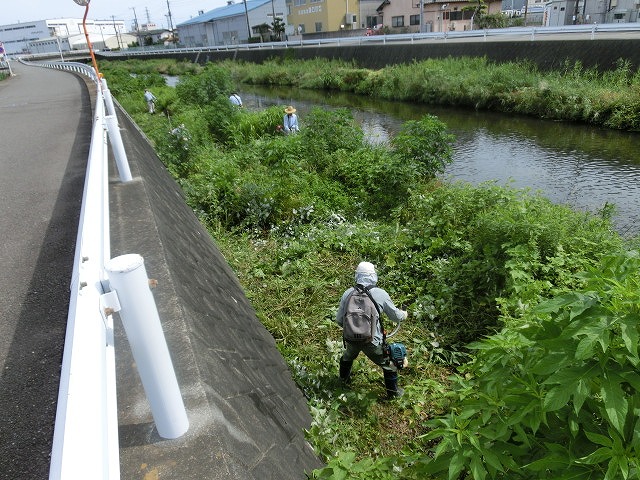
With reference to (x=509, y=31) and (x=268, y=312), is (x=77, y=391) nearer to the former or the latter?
(x=268, y=312)

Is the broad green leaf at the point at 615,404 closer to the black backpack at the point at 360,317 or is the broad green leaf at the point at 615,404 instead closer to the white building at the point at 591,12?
the black backpack at the point at 360,317

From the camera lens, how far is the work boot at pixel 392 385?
4422mm

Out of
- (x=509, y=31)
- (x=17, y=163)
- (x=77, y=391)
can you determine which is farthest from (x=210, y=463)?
(x=509, y=31)

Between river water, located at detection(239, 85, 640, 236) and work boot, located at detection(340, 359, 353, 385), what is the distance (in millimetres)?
3978

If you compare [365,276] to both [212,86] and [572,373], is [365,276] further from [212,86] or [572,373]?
[212,86]

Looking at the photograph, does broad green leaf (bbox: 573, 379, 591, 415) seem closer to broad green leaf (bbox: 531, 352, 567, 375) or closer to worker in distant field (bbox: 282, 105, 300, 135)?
broad green leaf (bbox: 531, 352, 567, 375)

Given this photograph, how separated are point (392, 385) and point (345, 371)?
1.56ft

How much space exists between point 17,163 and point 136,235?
5.49 m

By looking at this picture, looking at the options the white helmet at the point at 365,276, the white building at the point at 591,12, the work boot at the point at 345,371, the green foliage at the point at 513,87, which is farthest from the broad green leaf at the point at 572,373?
the white building at the point at 591,12

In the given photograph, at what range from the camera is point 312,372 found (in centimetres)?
465

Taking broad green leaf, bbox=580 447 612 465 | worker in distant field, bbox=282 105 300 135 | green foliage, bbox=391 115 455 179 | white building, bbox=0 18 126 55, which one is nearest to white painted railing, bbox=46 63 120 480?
broad green leaf, bbox=580 447 612 465

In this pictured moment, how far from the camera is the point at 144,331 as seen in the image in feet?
5.41

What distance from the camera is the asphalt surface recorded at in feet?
6.40

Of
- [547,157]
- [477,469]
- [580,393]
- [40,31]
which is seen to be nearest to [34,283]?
[477,469]
